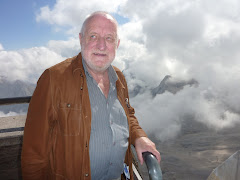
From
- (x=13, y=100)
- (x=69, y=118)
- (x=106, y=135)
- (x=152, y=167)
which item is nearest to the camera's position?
(x=152, y=167)

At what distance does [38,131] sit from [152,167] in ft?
3.30

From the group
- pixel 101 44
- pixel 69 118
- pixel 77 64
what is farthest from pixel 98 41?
pixel 69 118

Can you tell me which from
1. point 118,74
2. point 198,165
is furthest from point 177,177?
point 118,74

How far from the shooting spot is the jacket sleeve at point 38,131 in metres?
1.67

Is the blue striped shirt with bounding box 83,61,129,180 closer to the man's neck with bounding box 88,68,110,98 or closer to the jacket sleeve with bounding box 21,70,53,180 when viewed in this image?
the man's neck with bounding box 88,68,110,98

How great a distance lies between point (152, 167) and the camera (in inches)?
57.5

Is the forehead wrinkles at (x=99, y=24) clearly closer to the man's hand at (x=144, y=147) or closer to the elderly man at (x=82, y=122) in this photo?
the elderly man at (x=82, y=122)

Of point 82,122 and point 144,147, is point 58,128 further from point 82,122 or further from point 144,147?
point 144,147

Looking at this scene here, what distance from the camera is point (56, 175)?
1.83m

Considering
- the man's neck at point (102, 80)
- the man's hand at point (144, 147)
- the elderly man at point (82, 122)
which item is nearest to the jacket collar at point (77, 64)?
the elderly man at point (82, 122)

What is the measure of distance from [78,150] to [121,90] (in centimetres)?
83

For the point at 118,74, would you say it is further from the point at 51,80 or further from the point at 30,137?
the point at 30,137

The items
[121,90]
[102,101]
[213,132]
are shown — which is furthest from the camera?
[213,132]

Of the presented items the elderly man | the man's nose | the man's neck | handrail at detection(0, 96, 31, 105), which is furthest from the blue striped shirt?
handrail at detection(0, 96, 31, 105)
